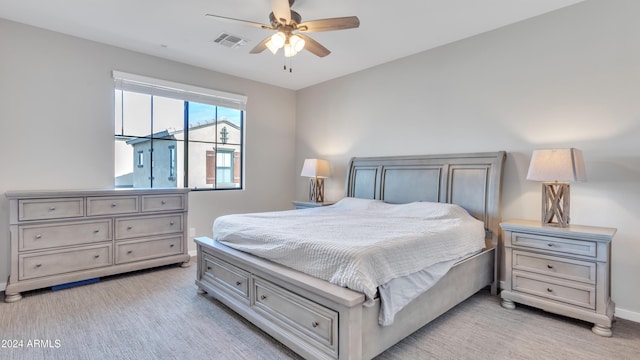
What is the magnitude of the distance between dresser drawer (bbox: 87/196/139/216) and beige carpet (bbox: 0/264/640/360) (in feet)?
2.71

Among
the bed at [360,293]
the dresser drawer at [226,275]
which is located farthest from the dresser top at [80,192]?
the dresser drawer at [226,275]

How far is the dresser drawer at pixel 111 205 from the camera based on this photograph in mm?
3285

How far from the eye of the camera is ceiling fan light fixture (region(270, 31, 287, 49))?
264cm

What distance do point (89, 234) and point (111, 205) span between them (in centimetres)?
35

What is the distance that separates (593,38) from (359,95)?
8.56 feet

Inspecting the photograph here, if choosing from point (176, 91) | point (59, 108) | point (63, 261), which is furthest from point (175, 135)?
point (63, 261)

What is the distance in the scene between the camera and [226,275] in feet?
8.86

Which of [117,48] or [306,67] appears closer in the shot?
[117,48]

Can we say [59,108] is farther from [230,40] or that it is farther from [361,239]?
[361,239]

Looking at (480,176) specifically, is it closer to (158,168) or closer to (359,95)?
(359,95)

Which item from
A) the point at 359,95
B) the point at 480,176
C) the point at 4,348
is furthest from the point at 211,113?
the point at 480,176

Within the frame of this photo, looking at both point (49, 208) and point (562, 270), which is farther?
point (49, 208)

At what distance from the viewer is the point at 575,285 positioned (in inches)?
96.3

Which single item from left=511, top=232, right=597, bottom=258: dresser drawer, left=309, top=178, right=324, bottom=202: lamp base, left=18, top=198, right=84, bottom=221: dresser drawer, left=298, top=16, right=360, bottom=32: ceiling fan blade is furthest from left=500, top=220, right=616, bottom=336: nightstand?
left=18, top=198, right=84, bottom=221: dresser drawer
